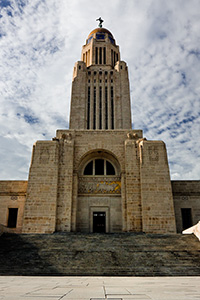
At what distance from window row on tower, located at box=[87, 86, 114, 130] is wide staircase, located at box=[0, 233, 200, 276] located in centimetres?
1620

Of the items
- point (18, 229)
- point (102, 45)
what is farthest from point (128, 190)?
point (102, 45)

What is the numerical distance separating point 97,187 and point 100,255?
8670 millimetres

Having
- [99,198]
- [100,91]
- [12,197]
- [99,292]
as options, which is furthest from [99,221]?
[100,91]

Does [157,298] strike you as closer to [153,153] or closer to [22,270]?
[22,270]

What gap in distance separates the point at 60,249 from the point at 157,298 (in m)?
9.57

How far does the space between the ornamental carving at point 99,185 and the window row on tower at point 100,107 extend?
30.7ft

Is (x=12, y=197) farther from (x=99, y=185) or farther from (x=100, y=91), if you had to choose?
(x=100, y=91)

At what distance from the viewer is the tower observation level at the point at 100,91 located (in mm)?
27109

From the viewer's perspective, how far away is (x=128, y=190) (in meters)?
17.6

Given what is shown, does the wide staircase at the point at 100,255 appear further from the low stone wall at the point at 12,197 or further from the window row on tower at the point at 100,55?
the window row on tower at the point at 100,55

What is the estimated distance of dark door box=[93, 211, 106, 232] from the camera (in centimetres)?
1802

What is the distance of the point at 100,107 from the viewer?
1108 inches

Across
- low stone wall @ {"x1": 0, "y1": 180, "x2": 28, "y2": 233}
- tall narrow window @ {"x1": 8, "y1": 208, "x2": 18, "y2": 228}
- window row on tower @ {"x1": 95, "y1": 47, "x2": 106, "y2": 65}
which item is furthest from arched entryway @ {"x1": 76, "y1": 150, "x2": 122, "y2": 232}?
window row on tower @ {"x1": 95, "y1": 47, "x2": 106, "y2": 65}

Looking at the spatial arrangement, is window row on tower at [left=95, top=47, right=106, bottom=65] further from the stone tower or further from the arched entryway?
the arched entryway
